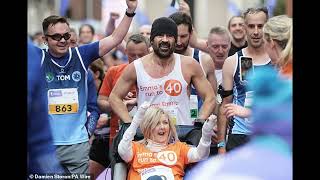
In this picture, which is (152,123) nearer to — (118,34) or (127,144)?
(127,144)

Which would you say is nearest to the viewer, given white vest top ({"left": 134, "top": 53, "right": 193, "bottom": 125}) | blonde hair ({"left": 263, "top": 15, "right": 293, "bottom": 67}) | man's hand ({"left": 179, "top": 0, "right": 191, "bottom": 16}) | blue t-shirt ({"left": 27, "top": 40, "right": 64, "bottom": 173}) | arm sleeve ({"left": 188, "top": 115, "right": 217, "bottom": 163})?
blue t-shirt ({"left": 27, "top": 40, "right": 64, "bottom": 173})

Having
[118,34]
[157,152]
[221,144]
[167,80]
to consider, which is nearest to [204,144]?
[157,152]

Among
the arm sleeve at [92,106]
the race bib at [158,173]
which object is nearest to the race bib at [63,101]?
the arm sleeve at [92,106]

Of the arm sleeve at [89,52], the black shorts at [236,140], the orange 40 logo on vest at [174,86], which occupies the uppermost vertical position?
the arm sleeve at [89,52]

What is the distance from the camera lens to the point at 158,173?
6156 mm

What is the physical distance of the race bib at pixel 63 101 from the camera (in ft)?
21.1

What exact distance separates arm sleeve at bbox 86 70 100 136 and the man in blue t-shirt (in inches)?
1.4

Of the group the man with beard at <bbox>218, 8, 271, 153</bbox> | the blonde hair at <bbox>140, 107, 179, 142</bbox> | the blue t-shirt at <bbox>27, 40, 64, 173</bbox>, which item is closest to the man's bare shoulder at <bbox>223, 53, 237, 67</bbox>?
the man with beard at <bbox>218, 8, 271, 153</bbox>

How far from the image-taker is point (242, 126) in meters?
6.45

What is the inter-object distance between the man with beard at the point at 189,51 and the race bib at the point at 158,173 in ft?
1.60

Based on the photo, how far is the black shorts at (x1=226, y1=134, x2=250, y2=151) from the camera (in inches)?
253

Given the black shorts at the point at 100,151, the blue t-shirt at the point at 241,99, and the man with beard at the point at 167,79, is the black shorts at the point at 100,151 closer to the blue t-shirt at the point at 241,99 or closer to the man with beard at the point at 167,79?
the man with beard at the point at 167,79

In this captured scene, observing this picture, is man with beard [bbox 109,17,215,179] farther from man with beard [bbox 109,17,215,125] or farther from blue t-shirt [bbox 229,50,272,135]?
blue t-shirt [bbox 229,50,272,135]
